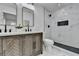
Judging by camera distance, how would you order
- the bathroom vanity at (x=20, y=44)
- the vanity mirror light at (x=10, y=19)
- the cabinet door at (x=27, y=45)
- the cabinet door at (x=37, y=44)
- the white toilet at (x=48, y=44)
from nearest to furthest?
the bathroom vanity at (x=20, y=44)
the cabinet door at (x=27, y=45)
the vanity mirror light at (x=10, y=19)
the cabinet door at (x=37, y=44)
the white toilet at (x=48, y=44)

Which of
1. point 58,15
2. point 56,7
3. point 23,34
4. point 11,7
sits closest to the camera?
point 23,34

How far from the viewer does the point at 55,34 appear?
2.71 metres

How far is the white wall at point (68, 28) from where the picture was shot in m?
2.66

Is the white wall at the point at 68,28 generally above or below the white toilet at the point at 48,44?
above

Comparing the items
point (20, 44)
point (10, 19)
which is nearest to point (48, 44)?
point (20, 44)

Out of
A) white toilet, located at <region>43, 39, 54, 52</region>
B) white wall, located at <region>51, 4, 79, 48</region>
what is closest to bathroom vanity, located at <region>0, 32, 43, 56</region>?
white toilet, located at <region>43, 39, 54, 52</region>

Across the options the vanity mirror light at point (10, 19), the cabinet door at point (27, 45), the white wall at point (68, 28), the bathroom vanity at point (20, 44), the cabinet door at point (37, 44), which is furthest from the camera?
the white wall at point (68, 28)

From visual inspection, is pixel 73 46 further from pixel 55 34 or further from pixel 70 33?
pixel 55 34

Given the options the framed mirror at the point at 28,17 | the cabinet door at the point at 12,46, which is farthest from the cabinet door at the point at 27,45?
the framed mirror at the point at 28,17

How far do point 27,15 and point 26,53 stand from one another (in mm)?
1427

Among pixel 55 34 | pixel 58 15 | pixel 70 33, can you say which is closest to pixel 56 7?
pixel 58 15

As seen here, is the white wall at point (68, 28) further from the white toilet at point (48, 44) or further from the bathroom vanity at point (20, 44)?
the bathroom vanity at point (20, 44)

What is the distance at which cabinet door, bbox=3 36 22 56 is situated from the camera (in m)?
1.40

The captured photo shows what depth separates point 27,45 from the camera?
1.87m
